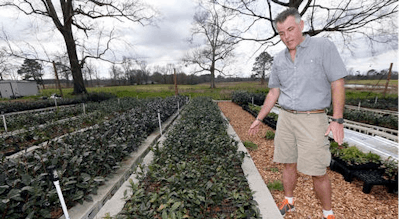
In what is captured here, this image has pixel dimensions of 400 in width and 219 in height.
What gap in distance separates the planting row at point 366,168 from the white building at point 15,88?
4111 cm

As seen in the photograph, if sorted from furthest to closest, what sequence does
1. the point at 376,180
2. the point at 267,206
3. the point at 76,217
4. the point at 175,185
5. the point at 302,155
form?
the point at 376,180 → the point at 175,185 → the point at 267,206 → the point at 76,217 → the point at 302,155

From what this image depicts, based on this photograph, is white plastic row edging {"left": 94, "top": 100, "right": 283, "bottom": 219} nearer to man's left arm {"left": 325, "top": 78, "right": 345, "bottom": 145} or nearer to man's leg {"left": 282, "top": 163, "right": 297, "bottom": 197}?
man's leg {"left": 282, "top": 163, "right": 297, "bottom": 197}

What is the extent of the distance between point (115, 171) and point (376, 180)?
4477 mm

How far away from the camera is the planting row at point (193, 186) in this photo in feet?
6.46

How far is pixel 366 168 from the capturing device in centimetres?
296

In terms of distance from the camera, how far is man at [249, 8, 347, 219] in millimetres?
1706

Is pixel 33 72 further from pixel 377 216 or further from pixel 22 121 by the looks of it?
pixel 377 216

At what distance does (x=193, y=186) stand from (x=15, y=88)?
42.4 meters

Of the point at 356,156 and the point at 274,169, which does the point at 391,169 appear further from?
the point at 274,169

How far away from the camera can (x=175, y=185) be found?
8.03ft

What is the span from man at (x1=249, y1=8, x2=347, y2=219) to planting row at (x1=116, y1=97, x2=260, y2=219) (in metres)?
0.86

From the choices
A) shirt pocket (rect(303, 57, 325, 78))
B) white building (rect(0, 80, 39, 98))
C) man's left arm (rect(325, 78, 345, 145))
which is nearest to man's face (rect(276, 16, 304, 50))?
shirt pocket (rect(303, 57, 325, 78))

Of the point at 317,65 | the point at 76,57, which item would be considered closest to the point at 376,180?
the point at 317,65

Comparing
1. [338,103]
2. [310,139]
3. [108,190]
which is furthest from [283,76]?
[108,190]
